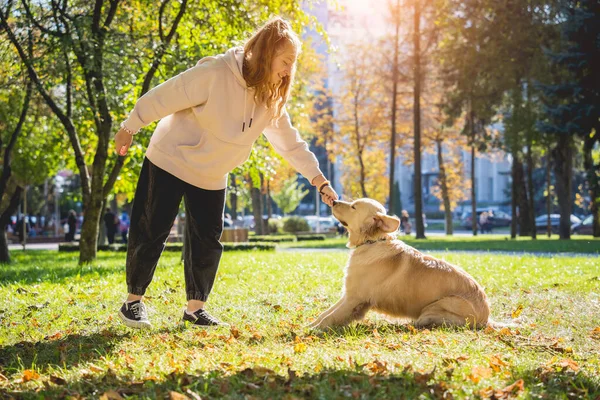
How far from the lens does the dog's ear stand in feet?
17.8

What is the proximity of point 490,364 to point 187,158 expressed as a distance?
262 centimetres

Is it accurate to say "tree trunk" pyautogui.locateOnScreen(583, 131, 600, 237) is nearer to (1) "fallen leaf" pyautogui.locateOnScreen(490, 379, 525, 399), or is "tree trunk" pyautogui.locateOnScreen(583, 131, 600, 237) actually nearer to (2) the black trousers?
(2) the black trousers

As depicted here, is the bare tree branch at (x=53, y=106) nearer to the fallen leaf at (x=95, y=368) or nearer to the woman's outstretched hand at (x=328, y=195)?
the woman's outstretched hand at (x=328, y=195)

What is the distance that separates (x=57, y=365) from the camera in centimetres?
414

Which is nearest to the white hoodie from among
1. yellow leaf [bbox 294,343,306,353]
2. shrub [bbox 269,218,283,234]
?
yellow leaf [bbox 294,343,306,353]

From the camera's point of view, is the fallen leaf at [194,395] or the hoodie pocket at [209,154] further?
the hoodie pocket at [209,154]

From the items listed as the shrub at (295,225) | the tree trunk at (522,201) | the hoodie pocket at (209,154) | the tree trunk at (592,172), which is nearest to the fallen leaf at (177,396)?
the hoodie pocket at (209,154)

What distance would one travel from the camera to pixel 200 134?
513 cm

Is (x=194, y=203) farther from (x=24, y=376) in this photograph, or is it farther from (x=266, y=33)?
(x=24, y=376)

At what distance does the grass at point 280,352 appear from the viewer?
3.47 metres

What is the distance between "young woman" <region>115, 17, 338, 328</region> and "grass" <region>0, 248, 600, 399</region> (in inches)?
27.6

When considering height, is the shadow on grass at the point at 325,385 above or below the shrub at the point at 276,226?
below

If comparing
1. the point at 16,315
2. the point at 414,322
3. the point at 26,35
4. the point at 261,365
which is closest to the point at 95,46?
the point at 26,35

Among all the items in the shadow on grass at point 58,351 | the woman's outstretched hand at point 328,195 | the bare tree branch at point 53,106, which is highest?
the bare tree branch at point 53,106
